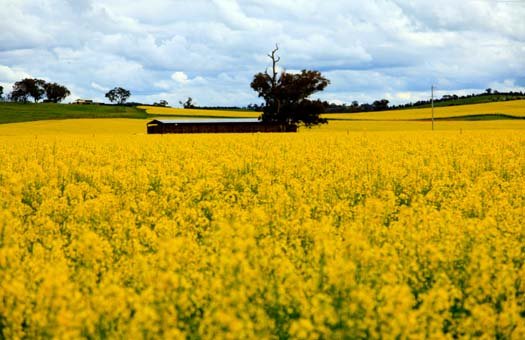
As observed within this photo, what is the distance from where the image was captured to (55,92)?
131m

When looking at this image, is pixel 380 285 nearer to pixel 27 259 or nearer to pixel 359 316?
pixel 359 316

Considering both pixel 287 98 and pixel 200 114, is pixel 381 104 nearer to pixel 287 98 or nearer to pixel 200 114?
pixel 200 114

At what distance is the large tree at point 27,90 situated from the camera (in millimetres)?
127875

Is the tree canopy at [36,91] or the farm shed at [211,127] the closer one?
the farm shed at [211,127]

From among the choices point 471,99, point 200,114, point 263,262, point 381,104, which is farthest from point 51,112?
point 263,262

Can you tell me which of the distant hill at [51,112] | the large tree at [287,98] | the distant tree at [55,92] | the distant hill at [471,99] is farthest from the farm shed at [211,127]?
the distant tree at [55,92]

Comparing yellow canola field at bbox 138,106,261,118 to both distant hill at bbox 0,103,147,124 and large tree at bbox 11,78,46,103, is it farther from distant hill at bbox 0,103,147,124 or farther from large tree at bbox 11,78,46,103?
large tree at bbox 11,78,46,103

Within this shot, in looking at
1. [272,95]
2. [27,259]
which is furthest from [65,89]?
[27,259]

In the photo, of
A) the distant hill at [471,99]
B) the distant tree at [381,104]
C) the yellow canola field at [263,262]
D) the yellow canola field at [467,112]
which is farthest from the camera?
the distant tree at [381,104]

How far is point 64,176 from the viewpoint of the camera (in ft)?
46.9

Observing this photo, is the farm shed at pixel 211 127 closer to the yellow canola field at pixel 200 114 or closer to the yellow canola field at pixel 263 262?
the yellow canola field at pixel 200 114

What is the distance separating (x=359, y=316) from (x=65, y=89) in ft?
445

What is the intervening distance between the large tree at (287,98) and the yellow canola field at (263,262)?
159ft

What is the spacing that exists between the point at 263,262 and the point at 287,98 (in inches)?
2291
